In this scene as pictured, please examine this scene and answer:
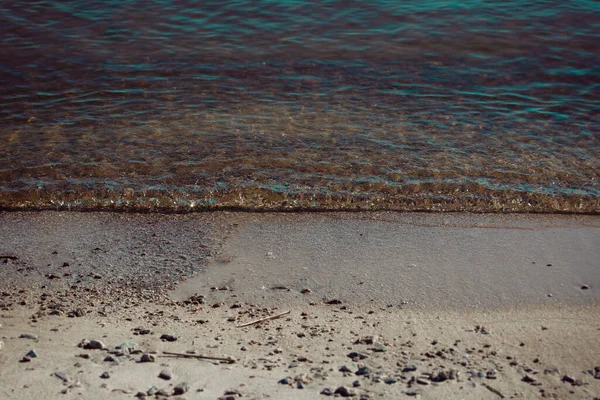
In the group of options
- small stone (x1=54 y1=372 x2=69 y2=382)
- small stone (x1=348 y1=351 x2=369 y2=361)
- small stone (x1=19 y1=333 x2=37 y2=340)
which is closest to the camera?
small stone (x1=54 y1=372 x2=69 y2=382)

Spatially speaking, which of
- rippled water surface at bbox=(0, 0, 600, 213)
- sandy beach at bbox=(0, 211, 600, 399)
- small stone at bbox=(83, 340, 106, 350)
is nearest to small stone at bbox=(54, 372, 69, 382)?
sandy beach at bbox=(0, 211, 600, 399)

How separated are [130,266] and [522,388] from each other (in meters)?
2.71

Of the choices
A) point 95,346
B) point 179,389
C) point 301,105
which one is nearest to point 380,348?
point 179,389

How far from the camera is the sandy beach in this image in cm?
336

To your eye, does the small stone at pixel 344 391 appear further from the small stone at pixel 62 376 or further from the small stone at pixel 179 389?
the small stone at pixel 62 376

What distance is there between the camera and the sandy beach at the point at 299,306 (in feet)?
11.0

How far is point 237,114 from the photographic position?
8203mm

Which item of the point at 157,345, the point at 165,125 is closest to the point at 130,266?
the point at 157,345

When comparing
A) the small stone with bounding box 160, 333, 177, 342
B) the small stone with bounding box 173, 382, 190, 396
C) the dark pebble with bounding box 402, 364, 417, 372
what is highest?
the small stone with bounding box 173, 382, 190, 396

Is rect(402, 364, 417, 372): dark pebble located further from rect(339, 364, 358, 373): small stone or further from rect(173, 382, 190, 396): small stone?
rect(173, 382, 190, 396): small stone

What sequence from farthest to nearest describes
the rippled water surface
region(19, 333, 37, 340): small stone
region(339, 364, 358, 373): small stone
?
the rippled water surface < region(19, 333, 37, 340): small stone < region(339, 364, 358, 373): small stone

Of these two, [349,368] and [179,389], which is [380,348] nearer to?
[349,368]

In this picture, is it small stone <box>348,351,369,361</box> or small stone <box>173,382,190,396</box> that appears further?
small stone <box>348,351,369,361</box>

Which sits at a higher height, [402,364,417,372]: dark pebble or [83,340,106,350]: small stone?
[83,340,106,350]: small stone
